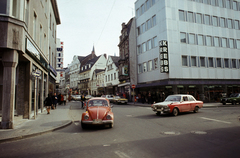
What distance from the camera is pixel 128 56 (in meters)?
37.7

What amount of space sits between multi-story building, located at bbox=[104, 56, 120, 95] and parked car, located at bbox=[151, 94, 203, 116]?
107 feet

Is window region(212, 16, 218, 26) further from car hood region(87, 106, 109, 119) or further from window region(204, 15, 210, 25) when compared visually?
car hood region(87, 106, 109, 119)

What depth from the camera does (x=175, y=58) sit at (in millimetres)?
25812

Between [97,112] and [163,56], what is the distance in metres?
18.5

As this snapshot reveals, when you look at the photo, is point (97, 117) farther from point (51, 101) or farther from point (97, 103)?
point (51, 101)

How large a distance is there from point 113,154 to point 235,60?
33100mm

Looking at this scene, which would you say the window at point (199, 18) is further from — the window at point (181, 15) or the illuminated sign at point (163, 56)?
the illuminated sign at point (163, 56)

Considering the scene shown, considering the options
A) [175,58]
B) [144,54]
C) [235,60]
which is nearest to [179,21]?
[175,58]

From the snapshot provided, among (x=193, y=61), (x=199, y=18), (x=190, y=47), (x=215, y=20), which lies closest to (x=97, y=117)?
(x=193, y=61)

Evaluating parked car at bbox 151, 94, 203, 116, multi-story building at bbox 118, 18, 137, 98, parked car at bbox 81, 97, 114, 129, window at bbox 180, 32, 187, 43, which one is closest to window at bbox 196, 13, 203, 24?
window at bbox 180, 32, 187, 43

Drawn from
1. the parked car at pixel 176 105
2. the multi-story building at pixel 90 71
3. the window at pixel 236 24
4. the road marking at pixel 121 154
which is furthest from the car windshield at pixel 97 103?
the multi-story building at pixel 90 71

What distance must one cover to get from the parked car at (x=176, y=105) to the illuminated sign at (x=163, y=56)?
36.1 ft

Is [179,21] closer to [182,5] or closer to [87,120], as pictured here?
[182,5]

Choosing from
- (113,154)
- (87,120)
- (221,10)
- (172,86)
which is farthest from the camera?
(221,10)
